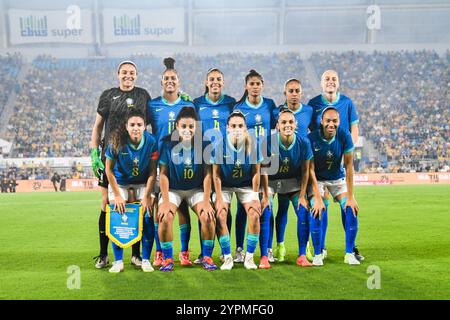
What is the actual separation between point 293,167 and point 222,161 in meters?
0.76

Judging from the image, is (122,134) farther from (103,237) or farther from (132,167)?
(103,237)

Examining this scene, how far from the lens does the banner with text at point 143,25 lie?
85.9ft

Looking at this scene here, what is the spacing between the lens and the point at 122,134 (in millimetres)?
5289

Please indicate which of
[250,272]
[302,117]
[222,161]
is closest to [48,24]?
[302,117]

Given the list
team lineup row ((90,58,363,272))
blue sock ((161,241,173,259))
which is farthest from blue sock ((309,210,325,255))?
blue sock ((161,241,173,259))

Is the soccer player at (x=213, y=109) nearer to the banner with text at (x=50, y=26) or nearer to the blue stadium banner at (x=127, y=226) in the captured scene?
the blue stadium banner at (x=127, y=226)

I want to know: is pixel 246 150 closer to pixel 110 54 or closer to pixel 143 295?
pixel 143 295

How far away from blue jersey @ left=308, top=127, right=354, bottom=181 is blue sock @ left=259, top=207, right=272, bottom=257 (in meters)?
0.69

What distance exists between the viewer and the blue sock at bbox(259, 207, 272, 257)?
17.9 ft

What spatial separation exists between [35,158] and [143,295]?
63.9 ft

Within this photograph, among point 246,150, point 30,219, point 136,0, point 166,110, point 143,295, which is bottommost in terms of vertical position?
point 30,219

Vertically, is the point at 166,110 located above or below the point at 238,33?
below
